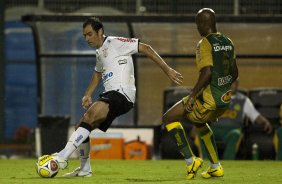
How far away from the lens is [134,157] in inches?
698

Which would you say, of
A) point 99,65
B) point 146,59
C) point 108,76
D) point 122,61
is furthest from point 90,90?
point 146,59

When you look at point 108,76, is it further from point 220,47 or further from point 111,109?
point 220,47

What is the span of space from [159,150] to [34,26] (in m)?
3.35

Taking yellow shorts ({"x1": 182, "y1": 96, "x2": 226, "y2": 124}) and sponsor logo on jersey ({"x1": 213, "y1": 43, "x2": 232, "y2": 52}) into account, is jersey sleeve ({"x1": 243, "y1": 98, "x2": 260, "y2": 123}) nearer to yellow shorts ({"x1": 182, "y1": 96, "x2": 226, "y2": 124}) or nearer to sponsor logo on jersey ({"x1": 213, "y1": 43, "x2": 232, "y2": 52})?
yellow shorts ({"x1": 182, "y1": 96, "x2": 226, "y2": 124})

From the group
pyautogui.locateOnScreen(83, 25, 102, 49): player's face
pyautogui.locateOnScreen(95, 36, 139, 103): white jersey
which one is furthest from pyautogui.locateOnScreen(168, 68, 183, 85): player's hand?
pyautogui.locateOnScreen(83, 25, 102, 49): player's face

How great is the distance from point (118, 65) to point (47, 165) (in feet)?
4.98

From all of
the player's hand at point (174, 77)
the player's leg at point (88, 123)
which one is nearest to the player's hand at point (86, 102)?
the player's leg at point (88, 123)

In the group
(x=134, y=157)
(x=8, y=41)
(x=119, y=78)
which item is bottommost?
(x=134, y=157)

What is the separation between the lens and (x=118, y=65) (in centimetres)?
1156

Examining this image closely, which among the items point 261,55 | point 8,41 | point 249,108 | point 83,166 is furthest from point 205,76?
point 8,41

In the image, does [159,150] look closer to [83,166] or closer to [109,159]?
[109,159]

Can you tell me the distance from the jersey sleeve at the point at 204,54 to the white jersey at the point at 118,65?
0.86m

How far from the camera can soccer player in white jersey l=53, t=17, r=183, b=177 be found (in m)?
11.1

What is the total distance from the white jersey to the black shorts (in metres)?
0.07
